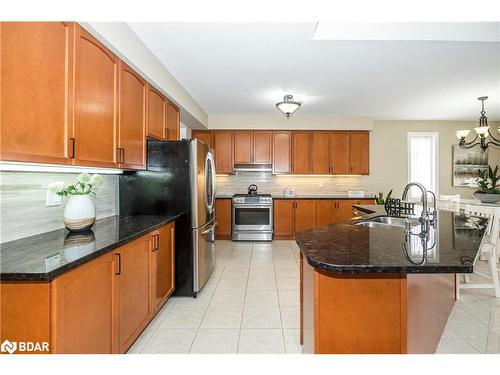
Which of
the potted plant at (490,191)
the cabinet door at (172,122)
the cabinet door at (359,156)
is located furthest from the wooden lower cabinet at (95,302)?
the cabinet door at (359,156)

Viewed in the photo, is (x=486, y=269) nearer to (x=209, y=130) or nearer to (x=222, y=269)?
(x=222, y=269)

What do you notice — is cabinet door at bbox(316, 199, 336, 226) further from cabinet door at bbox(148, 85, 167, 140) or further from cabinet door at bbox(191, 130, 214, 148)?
cabinet door at bbox(148, 85, 167, 140)

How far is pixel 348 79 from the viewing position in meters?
3.40

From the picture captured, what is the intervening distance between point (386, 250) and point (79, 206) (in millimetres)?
1850

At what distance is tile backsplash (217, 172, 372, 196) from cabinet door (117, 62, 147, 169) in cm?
319

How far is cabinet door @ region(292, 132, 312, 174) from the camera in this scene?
5379mm

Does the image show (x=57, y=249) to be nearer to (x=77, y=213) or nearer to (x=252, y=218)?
(x=77, y=213)

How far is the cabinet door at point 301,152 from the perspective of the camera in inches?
212

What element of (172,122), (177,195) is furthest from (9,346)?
(172,122)

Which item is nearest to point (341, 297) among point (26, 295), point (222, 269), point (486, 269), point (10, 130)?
point (26, 295)

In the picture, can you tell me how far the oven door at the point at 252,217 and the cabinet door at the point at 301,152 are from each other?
1082 mm

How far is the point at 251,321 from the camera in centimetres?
218

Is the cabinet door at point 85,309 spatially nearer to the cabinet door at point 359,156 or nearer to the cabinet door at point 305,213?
the cabinet door at point 305,213

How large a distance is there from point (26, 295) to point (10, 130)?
0.70m
